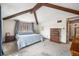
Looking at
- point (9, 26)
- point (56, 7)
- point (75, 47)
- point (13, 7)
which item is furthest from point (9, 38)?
point (75, 47)

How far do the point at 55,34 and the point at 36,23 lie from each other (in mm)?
373

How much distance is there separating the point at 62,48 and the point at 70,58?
0.70 feet

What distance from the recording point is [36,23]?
165cm

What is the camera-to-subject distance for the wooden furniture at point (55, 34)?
5.32ft

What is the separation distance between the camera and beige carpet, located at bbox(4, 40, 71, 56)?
1559 mm

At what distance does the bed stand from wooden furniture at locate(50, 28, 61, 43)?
8.0 inches

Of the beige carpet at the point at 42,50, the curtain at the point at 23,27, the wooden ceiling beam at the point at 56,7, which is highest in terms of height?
the wooden ceiling beam at the point at 56,7

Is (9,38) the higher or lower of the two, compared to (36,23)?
lower

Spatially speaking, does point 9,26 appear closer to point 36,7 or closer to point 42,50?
point 36,7

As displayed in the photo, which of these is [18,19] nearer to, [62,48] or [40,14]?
[40,14]

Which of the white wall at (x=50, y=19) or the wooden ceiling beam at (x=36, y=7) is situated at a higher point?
the wooden ceiling beam at (x=36, y=7)

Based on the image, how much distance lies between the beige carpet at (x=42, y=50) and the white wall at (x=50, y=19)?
0.12m

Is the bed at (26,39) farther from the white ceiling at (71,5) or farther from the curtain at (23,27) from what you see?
the white ceiling at (71,5)

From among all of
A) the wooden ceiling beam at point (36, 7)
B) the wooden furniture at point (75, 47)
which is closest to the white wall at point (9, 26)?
the wooden ceiling beam at point (36, 7)
